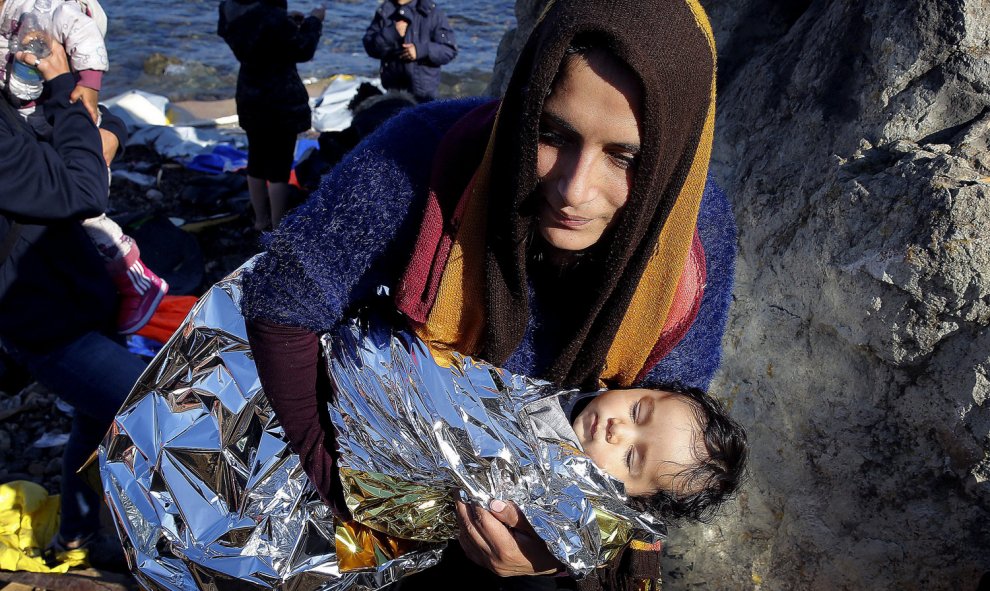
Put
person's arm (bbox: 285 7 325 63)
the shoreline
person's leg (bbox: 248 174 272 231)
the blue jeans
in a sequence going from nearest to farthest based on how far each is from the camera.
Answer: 1. the blue jeans
2. person's arm (bbox: 285 7 325 63)
3. person's leg (bbox: 248 174 272 231)
4. the shoreline

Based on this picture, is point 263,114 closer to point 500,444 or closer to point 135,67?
point 500,444

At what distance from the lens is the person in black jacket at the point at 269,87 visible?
456cm

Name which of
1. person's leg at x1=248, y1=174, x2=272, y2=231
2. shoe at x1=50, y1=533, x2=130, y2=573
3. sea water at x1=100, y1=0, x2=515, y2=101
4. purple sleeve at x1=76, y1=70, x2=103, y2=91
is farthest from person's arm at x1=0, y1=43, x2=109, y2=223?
sea water at x1=100, y1=0, x2=515, y2=101

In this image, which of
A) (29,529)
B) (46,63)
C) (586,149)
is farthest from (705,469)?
(46,63)

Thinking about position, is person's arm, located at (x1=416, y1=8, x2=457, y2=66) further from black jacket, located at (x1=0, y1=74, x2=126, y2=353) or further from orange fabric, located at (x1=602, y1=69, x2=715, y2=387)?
orange fabric, located at (x1=602, y1=69, x2=715, y2=387)

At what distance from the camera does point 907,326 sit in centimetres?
192

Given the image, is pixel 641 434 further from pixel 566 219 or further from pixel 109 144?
pixel 109 144

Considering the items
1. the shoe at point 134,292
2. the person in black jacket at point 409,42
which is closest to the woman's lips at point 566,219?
the shoe at point 134,292

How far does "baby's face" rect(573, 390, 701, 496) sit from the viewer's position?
1872mm

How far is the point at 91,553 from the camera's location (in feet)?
8.95

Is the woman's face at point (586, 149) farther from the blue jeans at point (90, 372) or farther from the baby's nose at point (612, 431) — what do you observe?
the blue jeans at point (90, 372)

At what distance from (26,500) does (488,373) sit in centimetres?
219

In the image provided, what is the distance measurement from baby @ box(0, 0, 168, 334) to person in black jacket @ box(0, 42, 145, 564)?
0.21 meters

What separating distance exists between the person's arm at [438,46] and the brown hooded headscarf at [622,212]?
4582mm
